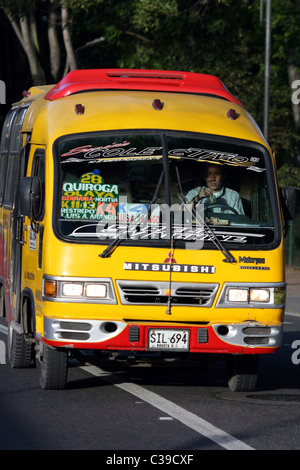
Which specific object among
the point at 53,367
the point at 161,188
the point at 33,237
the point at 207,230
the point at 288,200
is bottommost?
the point at 53,367

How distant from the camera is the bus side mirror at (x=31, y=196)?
404 inches

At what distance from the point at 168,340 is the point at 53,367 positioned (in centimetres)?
113

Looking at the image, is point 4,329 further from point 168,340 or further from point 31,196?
point 168,340

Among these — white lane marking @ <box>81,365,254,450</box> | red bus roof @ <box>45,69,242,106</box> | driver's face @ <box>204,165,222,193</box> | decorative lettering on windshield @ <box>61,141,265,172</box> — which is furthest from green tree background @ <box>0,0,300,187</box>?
driver's face @ <box>204,165,222,193</box>

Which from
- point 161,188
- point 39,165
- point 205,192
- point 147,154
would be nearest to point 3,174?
point 39,165

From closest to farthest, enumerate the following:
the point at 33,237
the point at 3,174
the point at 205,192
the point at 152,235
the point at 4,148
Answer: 1. the point at 152,235
2. the point at 205,192
3. the point at 33,237
4. the point at 3,174
5. the point at 4,148

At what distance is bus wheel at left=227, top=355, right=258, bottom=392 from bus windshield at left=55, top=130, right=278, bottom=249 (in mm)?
1207

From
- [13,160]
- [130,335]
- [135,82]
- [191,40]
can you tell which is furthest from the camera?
[191,40]

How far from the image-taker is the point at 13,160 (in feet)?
42.1

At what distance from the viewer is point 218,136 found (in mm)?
10617

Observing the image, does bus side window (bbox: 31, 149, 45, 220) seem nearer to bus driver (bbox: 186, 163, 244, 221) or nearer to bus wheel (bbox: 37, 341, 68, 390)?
bus wheel (bbox: 37, 341, 68, 390)
